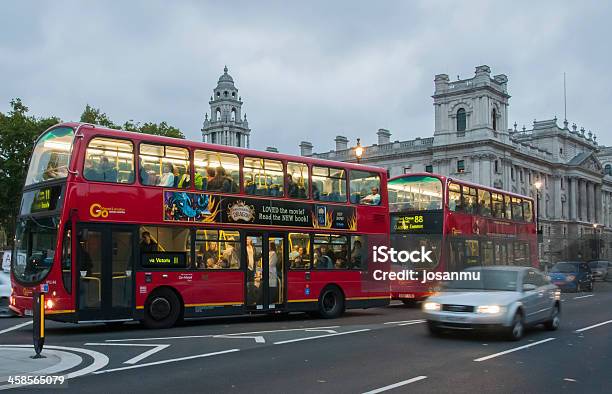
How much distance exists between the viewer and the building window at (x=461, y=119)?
284 feet

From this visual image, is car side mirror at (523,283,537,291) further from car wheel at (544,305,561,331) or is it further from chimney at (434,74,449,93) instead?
chimney at (434,74,449,93)

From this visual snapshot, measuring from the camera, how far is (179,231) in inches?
663

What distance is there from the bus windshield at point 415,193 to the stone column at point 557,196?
274 ft

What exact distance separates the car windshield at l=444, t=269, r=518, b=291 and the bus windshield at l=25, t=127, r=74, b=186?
31.1ft

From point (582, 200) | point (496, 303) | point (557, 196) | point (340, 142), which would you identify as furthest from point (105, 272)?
point (582, 200)

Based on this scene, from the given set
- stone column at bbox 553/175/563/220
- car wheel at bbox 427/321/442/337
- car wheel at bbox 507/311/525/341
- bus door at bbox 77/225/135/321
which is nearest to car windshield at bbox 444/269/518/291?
car wheel at bbox 507/311/525/341

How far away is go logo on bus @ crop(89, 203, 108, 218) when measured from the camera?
15.3 m

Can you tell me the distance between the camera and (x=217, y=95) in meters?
136

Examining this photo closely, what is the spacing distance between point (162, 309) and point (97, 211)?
9.85ft

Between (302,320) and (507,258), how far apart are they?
1199 cm

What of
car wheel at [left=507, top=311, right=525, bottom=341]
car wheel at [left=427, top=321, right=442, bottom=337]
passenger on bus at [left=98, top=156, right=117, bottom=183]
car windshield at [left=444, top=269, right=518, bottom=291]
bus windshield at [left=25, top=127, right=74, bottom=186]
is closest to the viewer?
car wheel at [left=507, top=311, right=525, bottom=341]

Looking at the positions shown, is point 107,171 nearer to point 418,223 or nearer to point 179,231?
point 179,231

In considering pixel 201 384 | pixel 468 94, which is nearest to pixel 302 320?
pixel 201 384

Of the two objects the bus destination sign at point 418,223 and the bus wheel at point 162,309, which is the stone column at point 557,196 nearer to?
the bus destination sign at point 418,223
